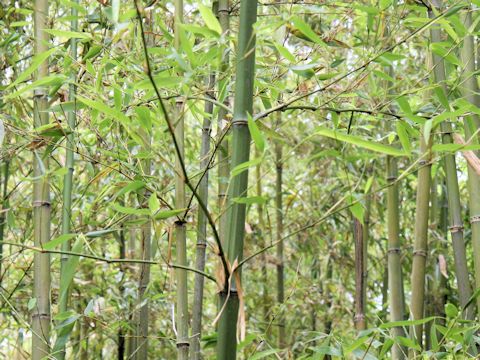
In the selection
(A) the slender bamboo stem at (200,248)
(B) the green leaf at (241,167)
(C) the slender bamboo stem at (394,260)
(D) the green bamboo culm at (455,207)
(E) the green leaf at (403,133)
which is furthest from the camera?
(C) the slender bamboo stem at (394,260)

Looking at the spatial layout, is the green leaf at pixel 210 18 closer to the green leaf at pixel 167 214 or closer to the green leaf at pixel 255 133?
the green leaf at pixel 255 133

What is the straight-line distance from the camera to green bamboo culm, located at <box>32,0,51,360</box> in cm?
164

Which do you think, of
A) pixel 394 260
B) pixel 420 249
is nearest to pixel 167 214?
pixel 420 249

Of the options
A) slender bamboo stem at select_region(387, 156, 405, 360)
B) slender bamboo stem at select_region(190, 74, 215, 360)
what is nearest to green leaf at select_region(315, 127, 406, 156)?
slender bamboo stem at select_region(190, 74, 215, 360)

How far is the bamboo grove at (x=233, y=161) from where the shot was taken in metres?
1.11

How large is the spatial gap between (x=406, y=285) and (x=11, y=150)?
2572 mm

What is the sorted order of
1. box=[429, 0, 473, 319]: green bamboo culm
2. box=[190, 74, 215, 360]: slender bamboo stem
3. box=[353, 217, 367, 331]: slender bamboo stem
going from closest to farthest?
box=[190, 74, 215, 360]: slender bamboo stem, box=[353, 217, 367, 331]: slender bamboo stem, box=[429, 0, 473, 319]: green bamboo culm

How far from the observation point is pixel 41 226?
1674mm

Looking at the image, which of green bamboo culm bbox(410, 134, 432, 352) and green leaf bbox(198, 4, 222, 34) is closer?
green leaf bbox(198, 4, 222, 34)

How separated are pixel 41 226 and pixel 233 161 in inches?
29.5

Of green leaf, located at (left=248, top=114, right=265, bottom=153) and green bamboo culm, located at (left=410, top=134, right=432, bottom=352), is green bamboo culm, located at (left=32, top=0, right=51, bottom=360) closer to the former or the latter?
green leaf, located at (left=248, top=114, right=265, bottom=153)

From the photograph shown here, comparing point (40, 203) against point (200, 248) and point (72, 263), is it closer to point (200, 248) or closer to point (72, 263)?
point (200, 248)

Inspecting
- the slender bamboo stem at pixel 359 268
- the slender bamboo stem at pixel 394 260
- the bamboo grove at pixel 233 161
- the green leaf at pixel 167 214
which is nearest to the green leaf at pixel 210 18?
the bamboo grove at pixel 233 161

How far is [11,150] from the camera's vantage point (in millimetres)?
1643
